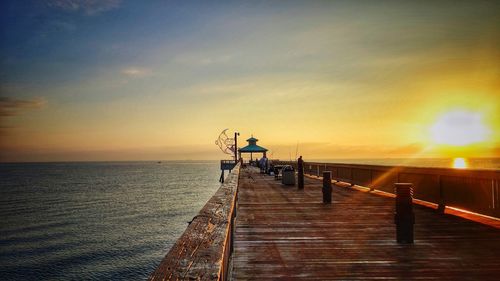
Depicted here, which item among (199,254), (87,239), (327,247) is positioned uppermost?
(199,254)

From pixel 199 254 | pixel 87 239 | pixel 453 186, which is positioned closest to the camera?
pixel 199 254

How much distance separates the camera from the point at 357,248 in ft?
19.8

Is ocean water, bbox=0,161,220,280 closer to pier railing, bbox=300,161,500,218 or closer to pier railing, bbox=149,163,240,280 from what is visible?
pier railing, bbox=300,161,500,218

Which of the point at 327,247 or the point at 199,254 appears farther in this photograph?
the point at 327,247

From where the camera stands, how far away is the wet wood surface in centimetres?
472

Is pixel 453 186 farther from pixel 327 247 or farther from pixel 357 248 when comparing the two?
pixel 327 247

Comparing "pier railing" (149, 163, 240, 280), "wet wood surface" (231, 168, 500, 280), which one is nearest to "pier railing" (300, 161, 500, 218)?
"wet wood surface" (231, 168, 500, 280)

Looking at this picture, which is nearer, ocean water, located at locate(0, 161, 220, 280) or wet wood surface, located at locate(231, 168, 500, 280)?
wet wood surface, located at locate(231, 168, 500, 280)

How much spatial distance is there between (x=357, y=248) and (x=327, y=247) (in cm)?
52

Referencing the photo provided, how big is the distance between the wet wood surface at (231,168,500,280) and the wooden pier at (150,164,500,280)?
0.01 metres

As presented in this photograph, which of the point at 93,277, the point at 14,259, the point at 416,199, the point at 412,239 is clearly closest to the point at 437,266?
the point at 412,239

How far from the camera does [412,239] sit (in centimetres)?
631

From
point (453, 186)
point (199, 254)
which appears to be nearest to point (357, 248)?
point (199, 254)

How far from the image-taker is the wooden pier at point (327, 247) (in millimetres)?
2322
